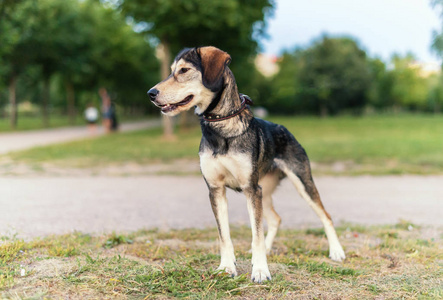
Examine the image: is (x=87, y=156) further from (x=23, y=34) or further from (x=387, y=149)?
(x=23, y=34)

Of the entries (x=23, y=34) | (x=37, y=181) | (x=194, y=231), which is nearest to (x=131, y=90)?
(x=23, y=34)

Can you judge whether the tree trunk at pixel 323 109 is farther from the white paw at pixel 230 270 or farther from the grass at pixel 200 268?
the white paw at pixel 230 270

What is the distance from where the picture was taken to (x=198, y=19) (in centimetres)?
1862

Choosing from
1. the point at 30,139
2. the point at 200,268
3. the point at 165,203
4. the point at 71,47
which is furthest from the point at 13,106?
the point at 200,268

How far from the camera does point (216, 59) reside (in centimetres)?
362

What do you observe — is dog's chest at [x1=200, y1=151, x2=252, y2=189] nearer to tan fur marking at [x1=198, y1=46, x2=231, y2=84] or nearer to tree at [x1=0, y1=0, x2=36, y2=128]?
tan fur marking at [x1=198, y1=46, x2=231, y2=84]

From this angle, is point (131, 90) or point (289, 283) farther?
point (131, 90)

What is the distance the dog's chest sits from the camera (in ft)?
12.4

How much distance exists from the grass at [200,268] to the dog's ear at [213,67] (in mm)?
1771

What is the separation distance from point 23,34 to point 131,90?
843 inches

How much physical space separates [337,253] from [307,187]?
84 cm

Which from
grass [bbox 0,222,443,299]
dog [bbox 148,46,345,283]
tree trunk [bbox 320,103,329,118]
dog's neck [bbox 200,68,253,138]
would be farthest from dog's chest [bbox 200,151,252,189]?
tree trunk [bbox 320,103,329,118]

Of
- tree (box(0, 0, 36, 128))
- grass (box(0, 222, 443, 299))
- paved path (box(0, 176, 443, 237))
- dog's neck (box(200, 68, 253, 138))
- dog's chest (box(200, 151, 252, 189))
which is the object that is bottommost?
paved path (box(0, 176, 443, 237))

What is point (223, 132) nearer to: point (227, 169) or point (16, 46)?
point (227, 169)
